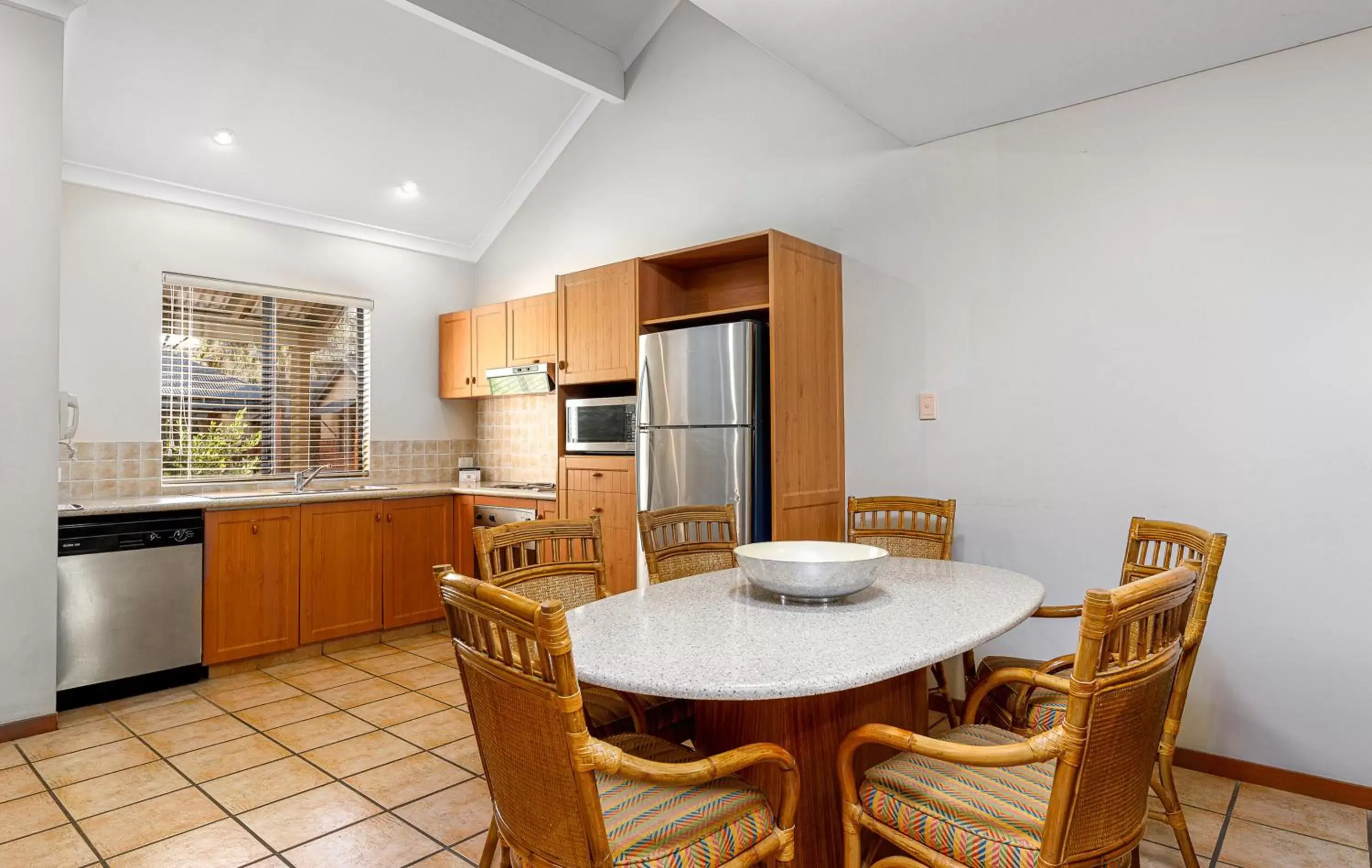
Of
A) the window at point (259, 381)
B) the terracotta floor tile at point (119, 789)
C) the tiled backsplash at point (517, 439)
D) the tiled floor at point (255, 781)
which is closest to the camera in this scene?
the tiled floor at point (255, 781)

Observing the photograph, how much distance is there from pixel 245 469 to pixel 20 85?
2.29m

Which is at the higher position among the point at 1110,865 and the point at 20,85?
the point at 20,85

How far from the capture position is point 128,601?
11.4 feet

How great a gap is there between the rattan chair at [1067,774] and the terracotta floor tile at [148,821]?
2.08m

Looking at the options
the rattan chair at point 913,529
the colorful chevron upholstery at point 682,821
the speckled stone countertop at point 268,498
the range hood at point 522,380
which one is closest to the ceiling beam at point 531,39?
the range hood at point 522,380

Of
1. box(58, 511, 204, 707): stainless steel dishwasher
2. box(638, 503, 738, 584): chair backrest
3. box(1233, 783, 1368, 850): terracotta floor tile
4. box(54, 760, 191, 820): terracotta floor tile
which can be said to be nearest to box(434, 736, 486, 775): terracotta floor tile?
box(54, 760, 191, 820): terracotta floor tile

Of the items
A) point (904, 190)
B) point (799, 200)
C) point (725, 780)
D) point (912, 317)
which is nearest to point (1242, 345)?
point (912, 317)

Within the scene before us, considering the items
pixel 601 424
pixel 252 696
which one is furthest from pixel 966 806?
pixel 252 696

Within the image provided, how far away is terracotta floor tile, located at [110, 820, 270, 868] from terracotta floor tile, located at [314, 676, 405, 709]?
110cm

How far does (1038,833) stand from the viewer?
1.33 m

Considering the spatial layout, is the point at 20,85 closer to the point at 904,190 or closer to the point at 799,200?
the point at 799,200

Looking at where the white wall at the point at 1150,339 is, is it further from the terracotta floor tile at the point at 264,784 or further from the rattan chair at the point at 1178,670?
the terracotta floor tile at the point at 264,784

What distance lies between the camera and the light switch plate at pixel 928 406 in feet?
11.0

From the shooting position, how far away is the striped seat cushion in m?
1.33
